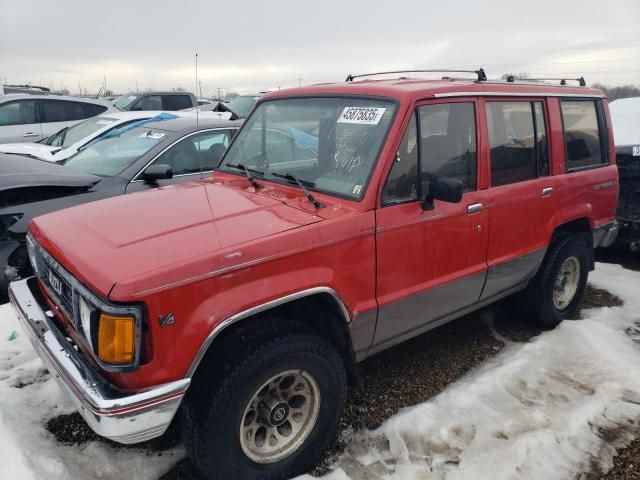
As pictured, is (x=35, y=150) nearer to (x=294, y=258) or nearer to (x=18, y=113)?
(x=18, y=113)

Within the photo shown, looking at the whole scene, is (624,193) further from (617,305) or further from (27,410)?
(27,410)

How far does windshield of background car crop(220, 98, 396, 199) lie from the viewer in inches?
113

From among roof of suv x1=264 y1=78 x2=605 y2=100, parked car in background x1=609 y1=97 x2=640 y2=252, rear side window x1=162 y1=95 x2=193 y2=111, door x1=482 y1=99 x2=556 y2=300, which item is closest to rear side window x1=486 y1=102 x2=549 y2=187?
door x1=482 y1=99 x2=556 y2=300

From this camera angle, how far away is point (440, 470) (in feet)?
8.80

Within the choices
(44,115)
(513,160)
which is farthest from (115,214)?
(44,115)

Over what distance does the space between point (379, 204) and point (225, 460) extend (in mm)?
1498

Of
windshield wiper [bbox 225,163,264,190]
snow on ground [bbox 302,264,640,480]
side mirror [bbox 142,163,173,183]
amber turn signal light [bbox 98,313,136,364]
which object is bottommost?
snow on ground [bbox 302,264,640,480]

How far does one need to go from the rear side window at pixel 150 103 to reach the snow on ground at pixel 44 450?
480 inches

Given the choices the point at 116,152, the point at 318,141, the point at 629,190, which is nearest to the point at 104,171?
the point at 116,152

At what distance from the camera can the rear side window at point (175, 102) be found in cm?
1486

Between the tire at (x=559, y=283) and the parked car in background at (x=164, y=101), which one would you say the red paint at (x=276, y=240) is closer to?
the tire at (x=559, y=283)

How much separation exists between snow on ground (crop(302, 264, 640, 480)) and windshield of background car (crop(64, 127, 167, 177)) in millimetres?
3845

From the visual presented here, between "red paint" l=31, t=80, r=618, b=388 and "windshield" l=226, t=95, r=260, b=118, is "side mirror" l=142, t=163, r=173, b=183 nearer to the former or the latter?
"red paint" l=31, t=80, r=618, b=388

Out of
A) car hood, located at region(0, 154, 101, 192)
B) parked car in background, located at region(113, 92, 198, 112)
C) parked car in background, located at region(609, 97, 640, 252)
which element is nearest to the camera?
car hood, located at region(0, 154, 101, 192)
